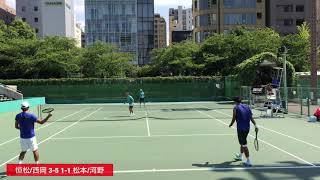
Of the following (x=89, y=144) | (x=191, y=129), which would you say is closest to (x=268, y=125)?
(x=191, y=129)

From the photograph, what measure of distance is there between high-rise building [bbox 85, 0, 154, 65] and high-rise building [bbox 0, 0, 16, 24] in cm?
2772

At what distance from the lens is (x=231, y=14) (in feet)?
338

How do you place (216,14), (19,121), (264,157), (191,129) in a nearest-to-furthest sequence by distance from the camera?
(19,121), (264,157), (191,129), (216,14)

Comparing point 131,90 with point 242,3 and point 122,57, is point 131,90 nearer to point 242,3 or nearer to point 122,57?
point 122,57

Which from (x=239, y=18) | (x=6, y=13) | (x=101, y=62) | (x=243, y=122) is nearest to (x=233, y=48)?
(x=101, y=62)

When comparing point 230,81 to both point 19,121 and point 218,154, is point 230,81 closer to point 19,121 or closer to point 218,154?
point 218,154

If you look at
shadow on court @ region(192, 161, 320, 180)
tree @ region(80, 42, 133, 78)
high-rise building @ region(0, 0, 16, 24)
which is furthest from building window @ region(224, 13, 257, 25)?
shadow on court @ region(192, 161, 320, 180)

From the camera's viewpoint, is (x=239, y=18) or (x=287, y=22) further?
(x=287, y=22)

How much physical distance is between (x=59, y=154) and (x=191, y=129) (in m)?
8.59

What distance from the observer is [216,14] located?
340ft

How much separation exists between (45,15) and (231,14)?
7297cm

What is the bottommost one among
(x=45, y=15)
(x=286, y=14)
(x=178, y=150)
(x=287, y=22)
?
(x=178, y=150)

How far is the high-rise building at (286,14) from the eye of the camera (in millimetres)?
109938

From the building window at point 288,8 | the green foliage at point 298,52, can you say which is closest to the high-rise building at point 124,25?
the building window at point 288,8
